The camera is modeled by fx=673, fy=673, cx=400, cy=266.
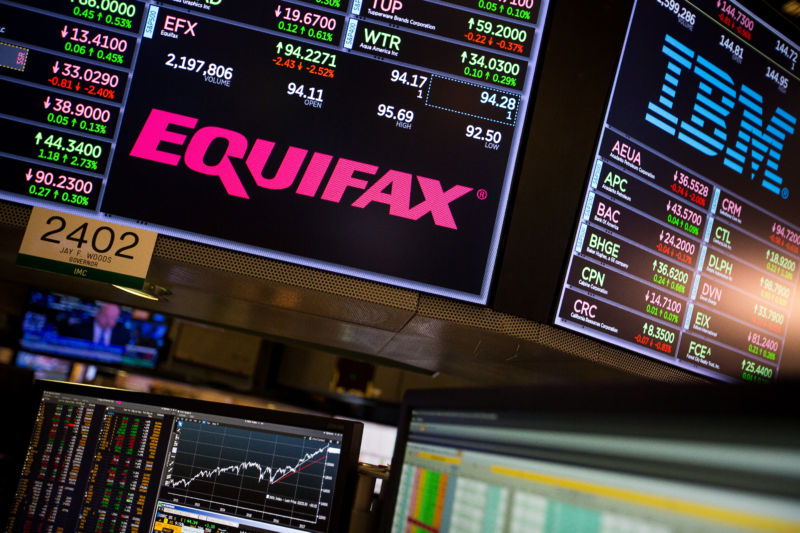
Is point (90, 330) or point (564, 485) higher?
point (564, 485)

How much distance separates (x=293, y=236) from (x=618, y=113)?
3.35 feet

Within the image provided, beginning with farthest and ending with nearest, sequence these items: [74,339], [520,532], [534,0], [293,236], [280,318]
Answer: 1. [74,339]
2. [280,318]
3. [534,0]
4. [293,236]
5. [520,532]

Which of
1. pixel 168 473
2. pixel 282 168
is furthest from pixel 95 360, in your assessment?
pixel 282 168

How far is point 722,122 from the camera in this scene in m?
2.18

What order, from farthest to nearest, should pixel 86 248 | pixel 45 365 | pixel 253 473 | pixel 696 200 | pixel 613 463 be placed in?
pixel 45 365
pixel 696 200
pixel 86 248
pixel 253 473
pixel 613 463

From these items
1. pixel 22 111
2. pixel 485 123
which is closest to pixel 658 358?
pixel 485 123

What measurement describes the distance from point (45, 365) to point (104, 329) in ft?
2.00

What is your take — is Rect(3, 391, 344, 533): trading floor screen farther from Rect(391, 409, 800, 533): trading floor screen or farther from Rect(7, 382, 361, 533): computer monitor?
Rect(391, 409, 800, 533): trading floor screen

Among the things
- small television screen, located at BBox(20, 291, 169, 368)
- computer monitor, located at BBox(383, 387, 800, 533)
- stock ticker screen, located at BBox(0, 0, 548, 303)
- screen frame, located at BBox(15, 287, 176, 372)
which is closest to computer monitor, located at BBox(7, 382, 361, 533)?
stock ticker screen, located at BBox(0, 0, 548, 303)

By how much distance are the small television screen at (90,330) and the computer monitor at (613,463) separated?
2790 mm

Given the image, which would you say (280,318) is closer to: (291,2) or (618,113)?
(291,2)

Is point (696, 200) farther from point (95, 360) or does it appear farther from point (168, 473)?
point (95, 360)

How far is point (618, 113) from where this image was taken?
78.2 inches

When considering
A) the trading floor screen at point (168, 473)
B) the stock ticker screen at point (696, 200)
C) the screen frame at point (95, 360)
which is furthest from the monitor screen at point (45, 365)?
the stock ticker screen at point (696, 200)
